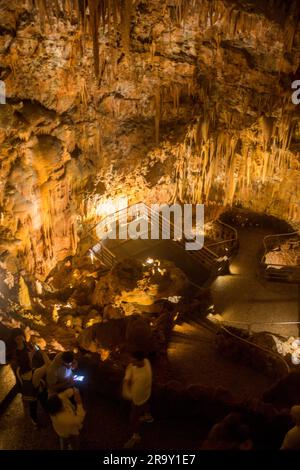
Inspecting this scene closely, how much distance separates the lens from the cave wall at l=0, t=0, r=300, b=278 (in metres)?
10.0

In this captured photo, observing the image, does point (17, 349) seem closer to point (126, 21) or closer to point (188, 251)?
point (126, 21)

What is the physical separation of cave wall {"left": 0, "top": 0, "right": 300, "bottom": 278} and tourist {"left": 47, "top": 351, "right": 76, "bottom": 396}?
19.1 feet

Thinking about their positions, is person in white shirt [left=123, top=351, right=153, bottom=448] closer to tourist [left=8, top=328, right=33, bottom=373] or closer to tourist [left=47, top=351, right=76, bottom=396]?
tourist [left=47, top=351, right=76, bottom=396]

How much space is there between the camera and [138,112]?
13039 mm

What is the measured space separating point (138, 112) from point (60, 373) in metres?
10.3

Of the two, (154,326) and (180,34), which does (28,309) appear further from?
(180,34)

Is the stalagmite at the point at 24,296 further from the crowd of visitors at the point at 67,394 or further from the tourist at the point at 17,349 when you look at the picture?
the tourist at the point at 17,349

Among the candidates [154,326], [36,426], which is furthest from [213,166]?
[36,426]

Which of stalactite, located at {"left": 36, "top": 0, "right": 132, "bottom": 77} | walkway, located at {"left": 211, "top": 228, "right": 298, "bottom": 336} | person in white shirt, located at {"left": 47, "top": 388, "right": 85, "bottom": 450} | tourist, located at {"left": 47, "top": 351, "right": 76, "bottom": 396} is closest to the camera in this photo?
person in white shirt, located at {"left": 47, "top": 388, "right": 85, "bottom": 450}

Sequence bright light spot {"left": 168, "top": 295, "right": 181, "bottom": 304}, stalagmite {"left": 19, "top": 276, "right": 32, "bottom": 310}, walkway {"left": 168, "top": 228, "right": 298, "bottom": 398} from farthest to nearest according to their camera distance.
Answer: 1. bright light spot {"left": 168, "top": 295, "right": 181, "bottom": 304}
2. stalagmite {"left": 19, "top": 276, "right": 32, "bottom": 310}
3. walkway {"left": 168, "top": 228, "right": 298, "bottom": 398}

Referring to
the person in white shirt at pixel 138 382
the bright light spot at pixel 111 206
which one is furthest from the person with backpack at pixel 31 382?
the bright light spot at pixel 111 206

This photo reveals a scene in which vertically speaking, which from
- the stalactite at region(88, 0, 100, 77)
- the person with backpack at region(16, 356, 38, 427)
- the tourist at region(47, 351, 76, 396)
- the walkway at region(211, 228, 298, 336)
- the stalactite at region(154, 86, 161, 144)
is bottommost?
the walkway at region(211, 228, 298, 336)

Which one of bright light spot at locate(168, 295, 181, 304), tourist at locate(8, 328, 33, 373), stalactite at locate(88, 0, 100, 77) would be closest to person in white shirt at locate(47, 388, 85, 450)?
tourist at locate(8, 328, 33, 373)

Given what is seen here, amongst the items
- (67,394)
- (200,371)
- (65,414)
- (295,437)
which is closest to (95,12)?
(200,371)
